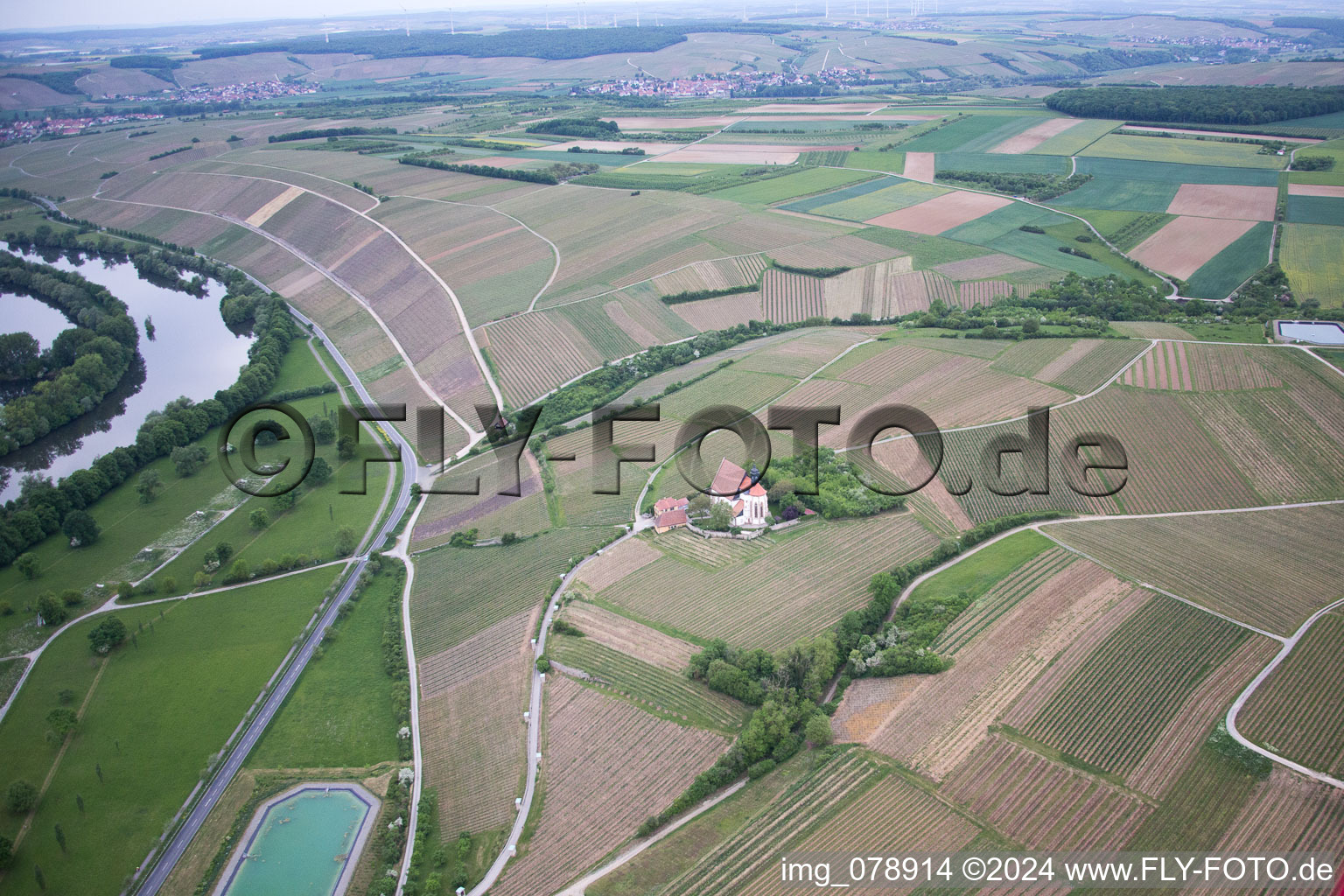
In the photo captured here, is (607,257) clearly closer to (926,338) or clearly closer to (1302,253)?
(926,338)

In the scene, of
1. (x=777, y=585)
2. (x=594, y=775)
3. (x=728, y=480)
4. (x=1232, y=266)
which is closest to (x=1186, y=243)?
(x=1232, y=266)

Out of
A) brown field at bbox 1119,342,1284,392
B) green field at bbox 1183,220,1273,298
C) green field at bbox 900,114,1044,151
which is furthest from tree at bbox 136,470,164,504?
green field at bbox 900,114,1044,151

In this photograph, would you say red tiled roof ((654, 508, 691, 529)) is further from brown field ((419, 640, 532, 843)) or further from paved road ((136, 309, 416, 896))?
paved road ((136, 309, 416, 896))

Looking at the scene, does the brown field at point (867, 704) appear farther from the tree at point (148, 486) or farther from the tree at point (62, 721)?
the tree at point (148, 486)

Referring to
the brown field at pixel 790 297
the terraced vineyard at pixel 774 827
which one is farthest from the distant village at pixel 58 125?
the terraced vineyard at pixel 774 827

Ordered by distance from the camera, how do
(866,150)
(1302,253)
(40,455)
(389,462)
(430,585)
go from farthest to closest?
1. (866,150)
2. (1302,253)
3. (40,455)
4. (389,462)
5. (430,585)

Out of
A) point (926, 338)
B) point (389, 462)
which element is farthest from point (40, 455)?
point (926, 338)
